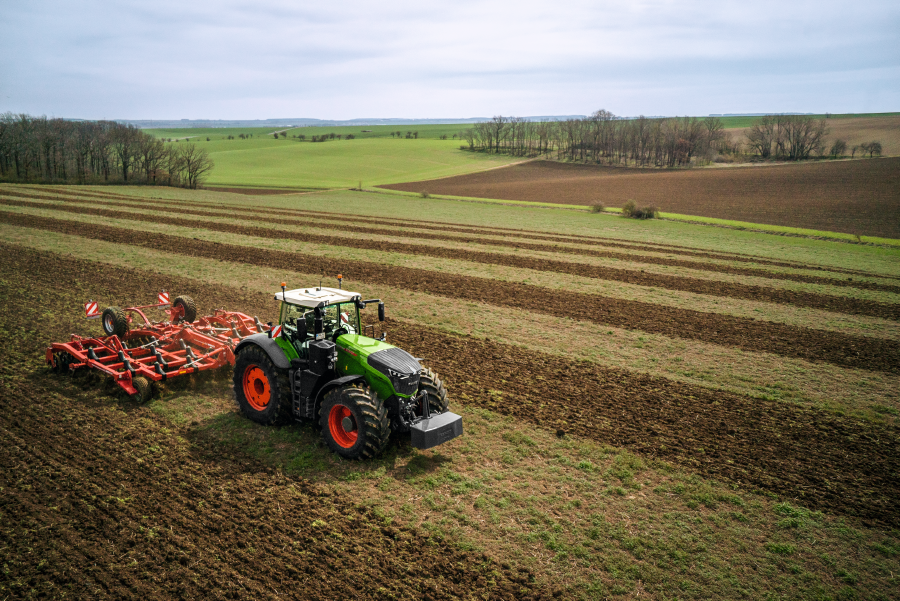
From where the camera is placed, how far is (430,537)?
6449mm

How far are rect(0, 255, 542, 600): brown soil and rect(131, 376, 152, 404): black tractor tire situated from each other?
563 millimetres

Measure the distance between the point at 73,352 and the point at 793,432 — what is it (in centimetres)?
1350

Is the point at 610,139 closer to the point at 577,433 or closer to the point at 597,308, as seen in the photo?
the point at 597,308

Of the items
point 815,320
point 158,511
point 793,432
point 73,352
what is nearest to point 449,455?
point 158,511

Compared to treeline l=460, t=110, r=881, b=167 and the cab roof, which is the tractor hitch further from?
treeline l=460, t=110, r=881, b=167

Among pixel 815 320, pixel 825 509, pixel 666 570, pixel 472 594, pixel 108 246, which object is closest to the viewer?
pixel 472 594

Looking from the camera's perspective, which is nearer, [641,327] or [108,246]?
[641,327]

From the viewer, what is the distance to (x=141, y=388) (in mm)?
9336

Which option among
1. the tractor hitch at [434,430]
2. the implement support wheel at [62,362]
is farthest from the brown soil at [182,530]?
the implement support wheel at [62,362]

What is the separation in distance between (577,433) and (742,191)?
61.4 m

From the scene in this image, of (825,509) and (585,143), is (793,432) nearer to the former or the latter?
(825,509)

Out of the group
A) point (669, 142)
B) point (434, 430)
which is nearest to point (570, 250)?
point (434, 430)

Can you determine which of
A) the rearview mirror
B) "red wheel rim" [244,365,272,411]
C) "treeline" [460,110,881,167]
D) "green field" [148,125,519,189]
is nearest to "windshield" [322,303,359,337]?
the rearview mirror

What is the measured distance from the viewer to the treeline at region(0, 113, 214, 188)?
60.7 meters
